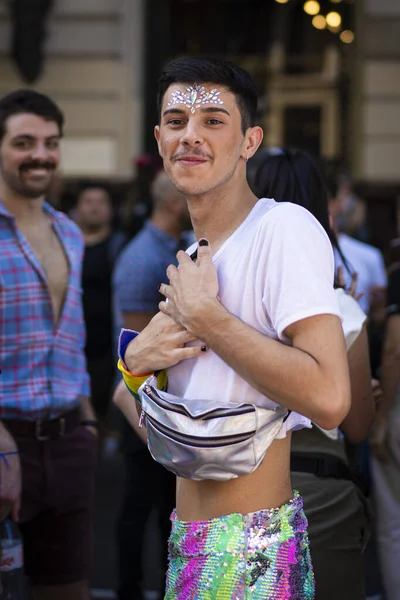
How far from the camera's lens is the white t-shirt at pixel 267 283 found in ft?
6.74

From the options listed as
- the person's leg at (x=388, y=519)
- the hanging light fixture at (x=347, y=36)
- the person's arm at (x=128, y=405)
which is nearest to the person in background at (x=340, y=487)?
the person's arm at (x=128, y=405)

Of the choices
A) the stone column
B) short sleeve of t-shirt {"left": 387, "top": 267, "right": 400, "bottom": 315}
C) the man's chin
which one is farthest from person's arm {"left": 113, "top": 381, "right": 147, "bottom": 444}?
the stone column

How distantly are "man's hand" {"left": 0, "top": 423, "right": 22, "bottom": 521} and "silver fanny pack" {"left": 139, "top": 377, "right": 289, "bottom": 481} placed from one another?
3.88 ft

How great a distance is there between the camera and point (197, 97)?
2273 millimetres

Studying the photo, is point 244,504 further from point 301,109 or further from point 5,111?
point 301,109

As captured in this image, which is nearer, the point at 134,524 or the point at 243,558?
the point at 243,558

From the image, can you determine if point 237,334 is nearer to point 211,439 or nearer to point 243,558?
point 211,439

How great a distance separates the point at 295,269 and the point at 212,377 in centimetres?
32

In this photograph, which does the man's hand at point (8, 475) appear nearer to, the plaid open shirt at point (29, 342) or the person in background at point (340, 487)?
the plaid open shirt at point (29, 342)

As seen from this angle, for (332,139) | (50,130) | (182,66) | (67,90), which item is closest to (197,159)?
(182,66)

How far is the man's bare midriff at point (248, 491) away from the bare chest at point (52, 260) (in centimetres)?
164

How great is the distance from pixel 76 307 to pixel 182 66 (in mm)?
1693

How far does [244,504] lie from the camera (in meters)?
2.19

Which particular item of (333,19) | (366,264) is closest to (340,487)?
(366,264)
